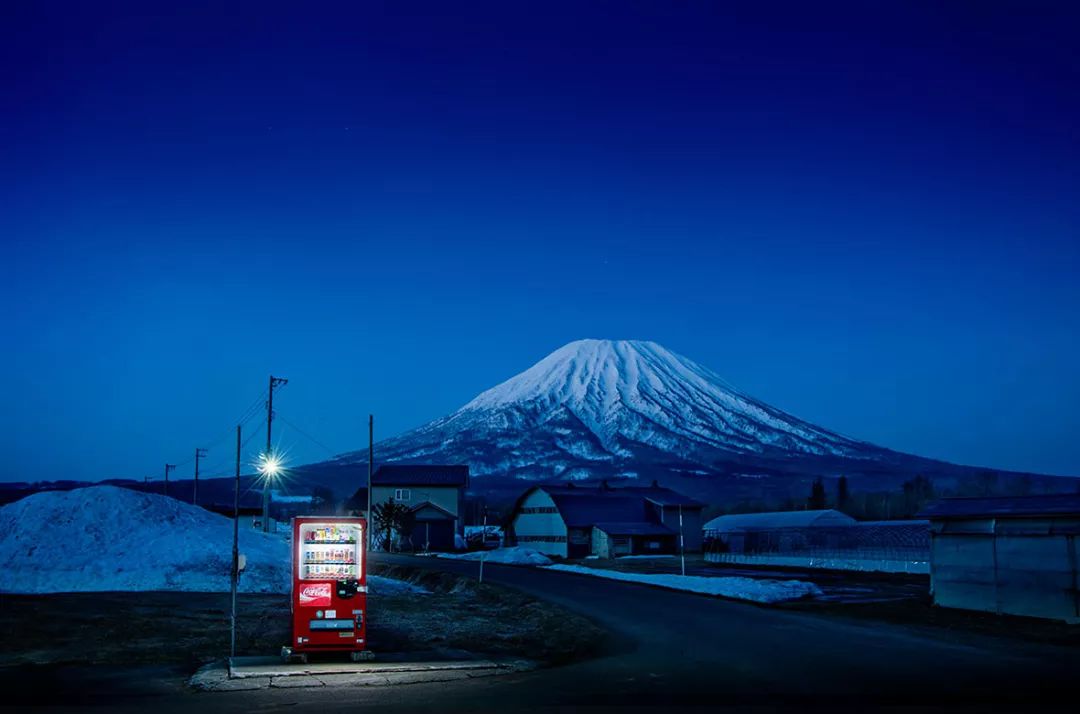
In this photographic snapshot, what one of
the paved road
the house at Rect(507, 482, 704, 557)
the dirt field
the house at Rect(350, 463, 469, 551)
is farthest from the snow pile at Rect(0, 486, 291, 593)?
the house at Rect(350, 463, 469, 551)

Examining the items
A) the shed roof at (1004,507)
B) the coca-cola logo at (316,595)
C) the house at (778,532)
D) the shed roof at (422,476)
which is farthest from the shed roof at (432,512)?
the coca-cola logo at (316,595)

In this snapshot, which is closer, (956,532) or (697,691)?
(697,691)

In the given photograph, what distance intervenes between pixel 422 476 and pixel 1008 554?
7725 cm

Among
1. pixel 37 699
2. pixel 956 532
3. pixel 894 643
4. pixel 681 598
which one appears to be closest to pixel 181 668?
pixel 37 699

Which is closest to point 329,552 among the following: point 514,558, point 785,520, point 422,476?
point 514,558

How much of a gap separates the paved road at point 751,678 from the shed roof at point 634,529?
58168 millimetres

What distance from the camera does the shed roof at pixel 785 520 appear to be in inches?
3575

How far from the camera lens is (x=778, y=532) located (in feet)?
245

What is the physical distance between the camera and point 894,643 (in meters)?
22.0

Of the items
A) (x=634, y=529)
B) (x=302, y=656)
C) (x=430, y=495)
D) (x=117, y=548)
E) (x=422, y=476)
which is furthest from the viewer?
(x=422, y=476)

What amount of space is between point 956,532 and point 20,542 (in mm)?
36540

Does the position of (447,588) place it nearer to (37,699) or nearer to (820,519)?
(37,699)

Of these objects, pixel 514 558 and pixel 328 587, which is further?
pixel 514 558

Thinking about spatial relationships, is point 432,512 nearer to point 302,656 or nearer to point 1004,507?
point 1004,507
